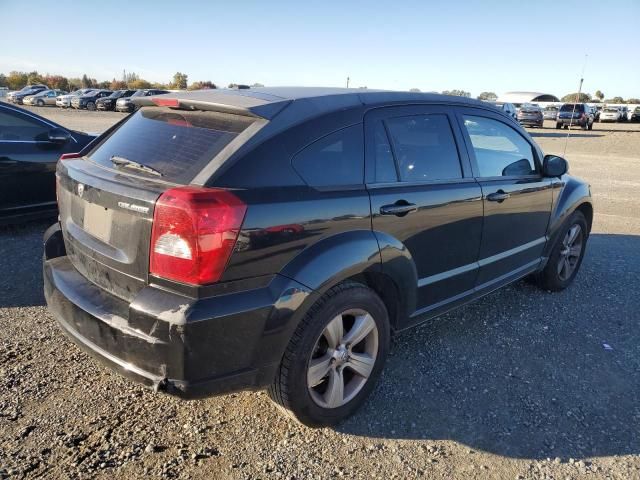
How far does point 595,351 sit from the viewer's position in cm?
363

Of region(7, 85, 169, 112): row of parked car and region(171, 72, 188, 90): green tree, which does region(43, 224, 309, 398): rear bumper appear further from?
region(171, 72, 188, 90): green tree

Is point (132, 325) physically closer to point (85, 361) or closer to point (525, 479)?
point (85, 361)

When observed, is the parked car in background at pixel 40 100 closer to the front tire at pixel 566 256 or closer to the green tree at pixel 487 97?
the green tree at pixel 487 97

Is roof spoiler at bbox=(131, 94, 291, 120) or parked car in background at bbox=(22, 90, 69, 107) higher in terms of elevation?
roof spoiler at bbox=(131, 94, 291, 120)

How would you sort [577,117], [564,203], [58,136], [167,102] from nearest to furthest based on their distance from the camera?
[167,102] < [564,203] < [58,136] < [577,117]

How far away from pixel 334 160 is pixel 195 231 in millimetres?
889

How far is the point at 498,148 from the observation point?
3855 mm

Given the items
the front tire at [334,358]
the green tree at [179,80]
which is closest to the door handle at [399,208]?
the front tire at [334,358]

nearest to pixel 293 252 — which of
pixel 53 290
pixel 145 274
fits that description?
pixel 145 274

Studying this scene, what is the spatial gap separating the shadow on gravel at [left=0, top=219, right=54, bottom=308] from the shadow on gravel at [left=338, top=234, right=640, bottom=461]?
2.98 metres

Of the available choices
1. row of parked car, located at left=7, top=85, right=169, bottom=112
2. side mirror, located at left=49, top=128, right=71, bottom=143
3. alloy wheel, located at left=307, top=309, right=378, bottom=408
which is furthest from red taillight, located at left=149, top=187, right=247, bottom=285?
row of parked car, located at left=7, top=85, right=169, bottom=112

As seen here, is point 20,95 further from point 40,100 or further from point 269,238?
point 269,238

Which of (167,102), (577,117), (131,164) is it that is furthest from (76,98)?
(131,164)

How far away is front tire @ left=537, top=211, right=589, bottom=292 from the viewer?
15.0 ft
